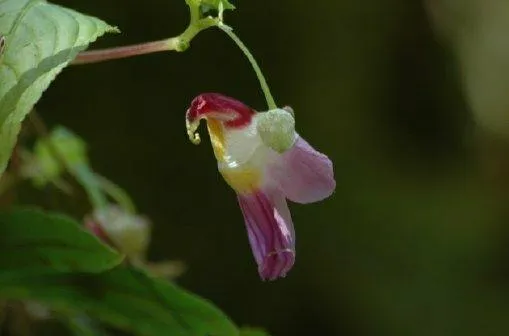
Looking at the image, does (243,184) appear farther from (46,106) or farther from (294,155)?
(46,106)

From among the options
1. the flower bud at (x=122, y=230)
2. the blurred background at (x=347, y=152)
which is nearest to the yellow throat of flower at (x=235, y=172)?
the flower bud at (x=122, y=230)

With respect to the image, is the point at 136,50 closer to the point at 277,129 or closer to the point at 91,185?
the point at 277,129

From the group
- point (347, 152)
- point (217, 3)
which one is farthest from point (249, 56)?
point (347, 152)

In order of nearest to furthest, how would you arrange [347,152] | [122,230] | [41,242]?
[41,242]
[122,230]
[347,152]

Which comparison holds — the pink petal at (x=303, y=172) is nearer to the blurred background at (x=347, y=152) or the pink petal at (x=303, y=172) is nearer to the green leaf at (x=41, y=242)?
the green leaf at (x=41, y=242)

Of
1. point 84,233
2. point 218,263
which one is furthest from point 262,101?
point 84,233

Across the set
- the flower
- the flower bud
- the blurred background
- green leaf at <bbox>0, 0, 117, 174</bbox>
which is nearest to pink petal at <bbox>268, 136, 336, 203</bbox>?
the flower
